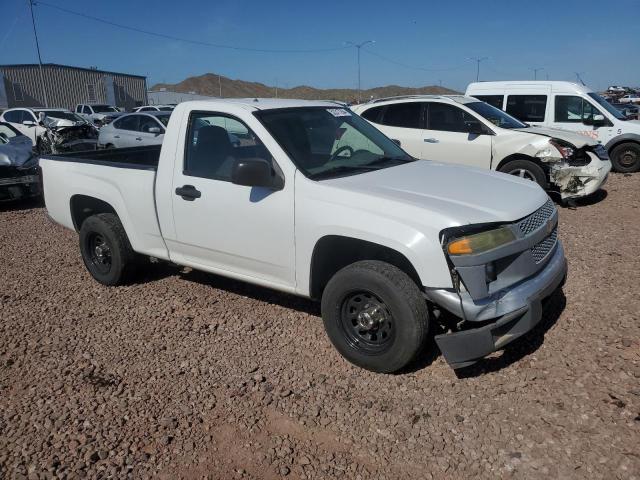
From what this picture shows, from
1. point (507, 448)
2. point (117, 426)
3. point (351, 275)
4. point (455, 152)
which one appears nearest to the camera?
point (507, 448)

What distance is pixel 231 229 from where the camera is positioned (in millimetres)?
4039

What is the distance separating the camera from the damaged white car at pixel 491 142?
26.5 feet

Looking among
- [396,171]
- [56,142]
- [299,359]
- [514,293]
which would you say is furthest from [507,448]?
[56,142]

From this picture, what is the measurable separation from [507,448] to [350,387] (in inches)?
41.1

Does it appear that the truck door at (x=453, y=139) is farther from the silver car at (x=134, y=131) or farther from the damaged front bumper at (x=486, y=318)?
the silver car at (x=134, y=131)

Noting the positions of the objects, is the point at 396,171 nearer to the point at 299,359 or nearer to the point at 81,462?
the point at 299,359

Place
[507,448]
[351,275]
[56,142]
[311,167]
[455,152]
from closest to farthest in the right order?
[507,448] → [351,275] → [311,167] → [455,152] → [56,142]

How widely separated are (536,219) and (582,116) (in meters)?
9.12

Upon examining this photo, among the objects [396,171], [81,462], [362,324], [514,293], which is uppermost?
[396,171]

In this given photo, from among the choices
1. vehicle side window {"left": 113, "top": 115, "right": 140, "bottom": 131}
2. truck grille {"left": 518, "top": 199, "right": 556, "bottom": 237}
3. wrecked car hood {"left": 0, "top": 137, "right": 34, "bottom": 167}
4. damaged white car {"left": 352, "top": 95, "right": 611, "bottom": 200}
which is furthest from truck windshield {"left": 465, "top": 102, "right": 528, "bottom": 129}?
vehicle side window {"left": 113, "top": 115, "right": 140, "bottom": 131}

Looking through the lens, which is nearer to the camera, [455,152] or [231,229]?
[231,229]

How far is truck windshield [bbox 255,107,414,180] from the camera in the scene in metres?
3.91

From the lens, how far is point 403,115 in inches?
367

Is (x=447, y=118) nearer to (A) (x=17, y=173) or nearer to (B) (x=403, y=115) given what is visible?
(B) (x=403, y=115)
